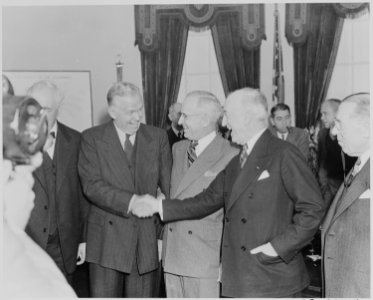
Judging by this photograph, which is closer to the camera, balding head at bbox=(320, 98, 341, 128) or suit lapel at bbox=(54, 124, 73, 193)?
suit lapel at bbox=(54, 124, 73, 193)

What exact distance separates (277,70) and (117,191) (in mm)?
5906

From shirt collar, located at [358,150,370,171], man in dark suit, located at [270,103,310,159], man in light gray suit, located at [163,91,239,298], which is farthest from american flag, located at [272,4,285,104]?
shirt collar, located at [358,150,370,171]

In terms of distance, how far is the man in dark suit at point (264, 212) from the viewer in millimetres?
2443

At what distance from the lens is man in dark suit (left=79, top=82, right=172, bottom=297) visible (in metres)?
3.02

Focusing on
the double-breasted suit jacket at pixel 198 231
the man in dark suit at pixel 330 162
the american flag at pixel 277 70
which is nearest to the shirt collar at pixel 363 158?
the double-breasted suit jacket at pixel 198 231

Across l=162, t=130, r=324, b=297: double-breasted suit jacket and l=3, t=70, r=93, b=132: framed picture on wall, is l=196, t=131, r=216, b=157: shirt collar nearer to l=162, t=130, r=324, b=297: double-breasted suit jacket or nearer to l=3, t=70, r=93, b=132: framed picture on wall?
l=162, t=130, r=324, b=297: double-breasted suit jacket

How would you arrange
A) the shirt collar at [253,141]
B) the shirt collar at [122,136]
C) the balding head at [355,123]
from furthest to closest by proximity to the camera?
the shirt collar at [122,136], the shirt collar at [253,141], the balding head at [355,123]

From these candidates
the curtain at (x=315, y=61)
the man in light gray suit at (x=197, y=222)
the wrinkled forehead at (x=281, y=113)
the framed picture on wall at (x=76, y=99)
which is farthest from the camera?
the framed picture on wall at (x=76, y=99)

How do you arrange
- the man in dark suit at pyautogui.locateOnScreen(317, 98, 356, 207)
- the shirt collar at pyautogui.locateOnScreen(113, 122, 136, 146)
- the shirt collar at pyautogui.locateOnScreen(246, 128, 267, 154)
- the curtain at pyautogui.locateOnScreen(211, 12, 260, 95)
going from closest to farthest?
the shirt collar at pyautogui.locateOnScreen(246, 128, 267, 154), the shirt collar at pyautogui.locateOnScreen(113, 122, 136, 146), the man in dark suit at pyautogui.locateOnScreen(317, 98, 356, 207), the curtain at pyautogui.locateOnScreen(211, 12, 260, 95)

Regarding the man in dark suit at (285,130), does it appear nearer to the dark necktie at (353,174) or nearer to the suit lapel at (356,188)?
the dark necktie at (353,174)

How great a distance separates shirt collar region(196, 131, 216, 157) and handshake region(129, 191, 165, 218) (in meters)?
0.40

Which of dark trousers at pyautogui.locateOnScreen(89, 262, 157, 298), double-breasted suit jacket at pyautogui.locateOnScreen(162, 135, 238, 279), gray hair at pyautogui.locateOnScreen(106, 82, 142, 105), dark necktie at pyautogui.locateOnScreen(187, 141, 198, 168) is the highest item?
gray hair at pyautogui.locateOnScreen(106, 82, 142, 105)

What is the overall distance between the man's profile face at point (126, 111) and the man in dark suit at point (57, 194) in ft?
1.07

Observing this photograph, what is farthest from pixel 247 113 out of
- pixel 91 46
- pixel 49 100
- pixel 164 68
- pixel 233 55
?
pixel 91 46
